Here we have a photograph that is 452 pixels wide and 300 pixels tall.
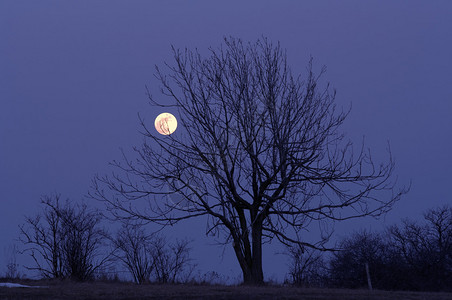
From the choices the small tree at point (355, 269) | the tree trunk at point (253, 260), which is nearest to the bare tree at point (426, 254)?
the small tree at point (355, 269)

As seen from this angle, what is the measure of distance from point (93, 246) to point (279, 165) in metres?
13.9

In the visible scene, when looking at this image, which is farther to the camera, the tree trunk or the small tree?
the small tree

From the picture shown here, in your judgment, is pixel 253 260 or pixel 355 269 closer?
pixel 253 260

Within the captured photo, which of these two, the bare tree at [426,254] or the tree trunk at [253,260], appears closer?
the tree trunk at [253,260]

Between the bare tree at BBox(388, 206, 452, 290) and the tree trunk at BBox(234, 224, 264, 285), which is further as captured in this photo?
the bare tree at BBox(388, 206, 452, 290)

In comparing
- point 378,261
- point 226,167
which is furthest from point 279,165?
point 378,261

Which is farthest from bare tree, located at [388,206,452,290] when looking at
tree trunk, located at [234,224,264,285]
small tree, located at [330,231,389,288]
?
tree trunk, located at [234,224,264,285]

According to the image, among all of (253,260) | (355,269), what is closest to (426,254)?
(355,269)

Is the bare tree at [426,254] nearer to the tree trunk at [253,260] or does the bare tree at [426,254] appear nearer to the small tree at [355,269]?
the small tree at [355,269]

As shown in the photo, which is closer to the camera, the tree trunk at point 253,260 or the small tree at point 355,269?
the tree trunk at point 253,260

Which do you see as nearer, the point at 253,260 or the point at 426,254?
the point at 253,260

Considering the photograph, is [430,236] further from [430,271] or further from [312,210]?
[312,210]

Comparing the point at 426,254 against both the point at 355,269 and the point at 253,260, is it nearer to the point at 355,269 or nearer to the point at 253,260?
the point at 355,269

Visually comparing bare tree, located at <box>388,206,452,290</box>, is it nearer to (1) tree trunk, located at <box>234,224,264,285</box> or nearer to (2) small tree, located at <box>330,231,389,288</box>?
(2) small tree, located at <box>330,231,389,288</box>
